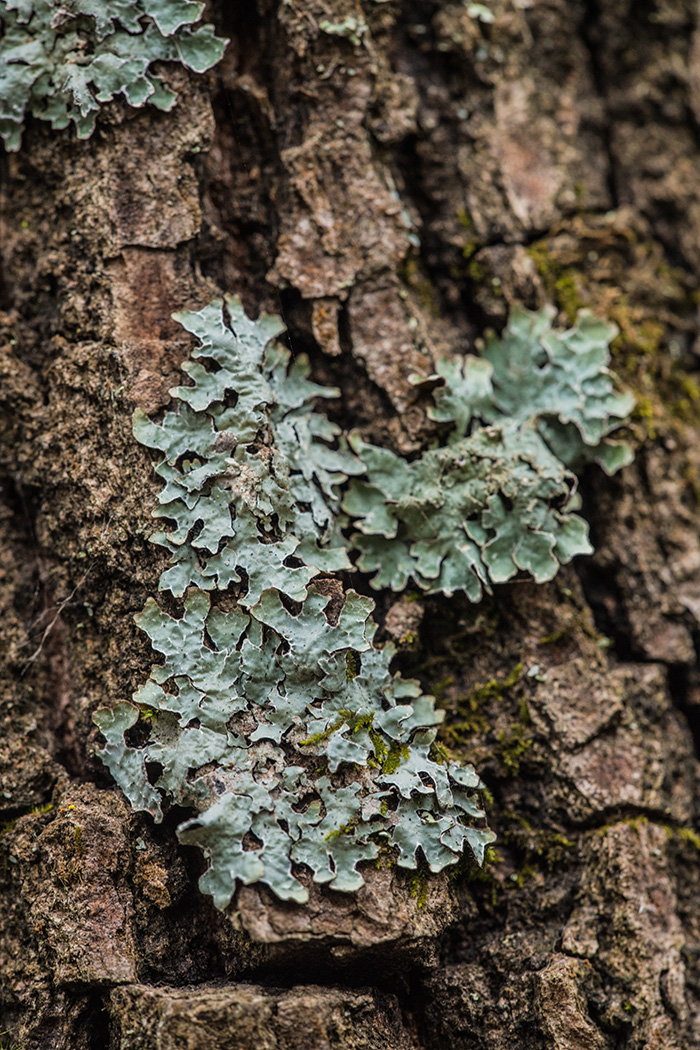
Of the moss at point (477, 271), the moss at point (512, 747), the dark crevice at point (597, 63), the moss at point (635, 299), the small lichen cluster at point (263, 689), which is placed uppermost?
the dark crevice at point (597, 63)

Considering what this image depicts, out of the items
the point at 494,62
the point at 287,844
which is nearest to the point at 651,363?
the point at 494,62

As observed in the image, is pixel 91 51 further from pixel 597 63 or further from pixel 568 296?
pixel 597 63

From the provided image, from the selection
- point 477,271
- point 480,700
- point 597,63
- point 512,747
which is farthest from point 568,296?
point 512,747

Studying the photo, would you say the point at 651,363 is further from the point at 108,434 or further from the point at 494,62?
the point at 108,434

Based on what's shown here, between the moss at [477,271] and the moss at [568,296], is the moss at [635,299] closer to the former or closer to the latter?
the moss at [568,296]

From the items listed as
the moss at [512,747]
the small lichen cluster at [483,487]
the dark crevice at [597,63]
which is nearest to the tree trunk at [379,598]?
the moss at [512,747]
